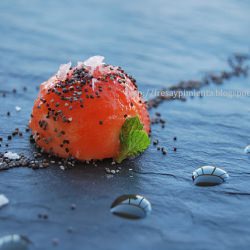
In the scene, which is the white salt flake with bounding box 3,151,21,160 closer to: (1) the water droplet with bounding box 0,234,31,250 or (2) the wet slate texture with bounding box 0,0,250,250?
(2) the wet slate texture with bounding box 0,0,250,250

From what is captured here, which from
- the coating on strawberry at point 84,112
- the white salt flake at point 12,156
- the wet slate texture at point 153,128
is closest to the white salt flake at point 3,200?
the wet slate texture at point 153,128

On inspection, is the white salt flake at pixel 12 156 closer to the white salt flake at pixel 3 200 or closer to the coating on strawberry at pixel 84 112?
the coating on strawberry at pixel 84 112

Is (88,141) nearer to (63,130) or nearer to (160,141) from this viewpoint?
(63,130)

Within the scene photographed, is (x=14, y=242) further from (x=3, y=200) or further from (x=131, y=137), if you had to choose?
(x=131, y=137)

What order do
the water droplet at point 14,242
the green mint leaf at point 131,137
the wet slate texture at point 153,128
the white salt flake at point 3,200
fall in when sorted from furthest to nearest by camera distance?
the green mint leaf at point 131,137 < the white salt flake at point 3,200 < the wet slate texture at point 153,128 < the water droplet at point 14,242

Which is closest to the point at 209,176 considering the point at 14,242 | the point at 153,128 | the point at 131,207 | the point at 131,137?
the point at 131,137

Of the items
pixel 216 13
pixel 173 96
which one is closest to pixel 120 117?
pixel 173 96
